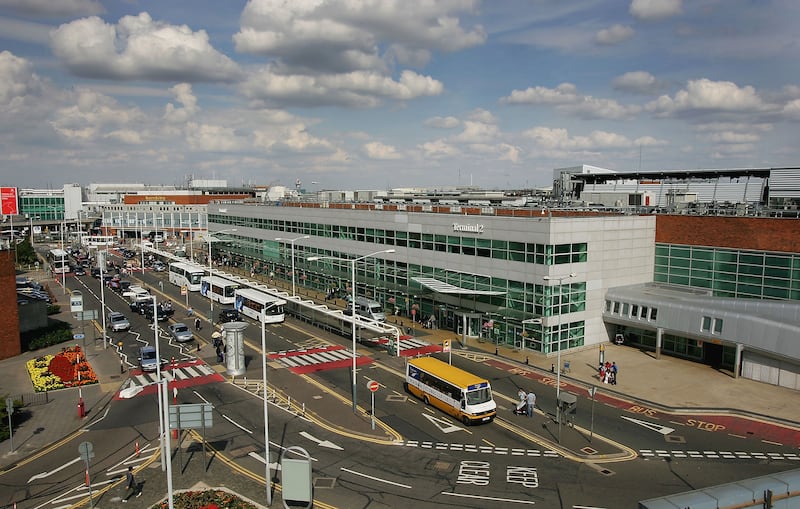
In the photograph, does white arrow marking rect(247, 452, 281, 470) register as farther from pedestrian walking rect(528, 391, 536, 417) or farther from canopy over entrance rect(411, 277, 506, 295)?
canopy over entrance rect(411, 277, 506, 295)

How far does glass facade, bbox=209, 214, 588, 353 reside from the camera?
153 feet

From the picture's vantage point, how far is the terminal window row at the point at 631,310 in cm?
4622

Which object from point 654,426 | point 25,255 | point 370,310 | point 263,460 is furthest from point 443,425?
point 25,255

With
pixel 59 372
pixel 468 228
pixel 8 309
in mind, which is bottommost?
pixel 59 372

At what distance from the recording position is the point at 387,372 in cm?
4206

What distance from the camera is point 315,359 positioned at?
149ft

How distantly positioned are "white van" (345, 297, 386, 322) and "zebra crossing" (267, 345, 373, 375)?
7.50m

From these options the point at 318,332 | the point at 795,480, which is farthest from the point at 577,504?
the point at 318,332

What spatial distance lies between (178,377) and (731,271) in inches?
1795

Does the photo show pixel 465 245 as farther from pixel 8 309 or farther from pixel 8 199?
pixel 8 199

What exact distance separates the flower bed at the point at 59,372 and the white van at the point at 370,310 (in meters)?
24.8

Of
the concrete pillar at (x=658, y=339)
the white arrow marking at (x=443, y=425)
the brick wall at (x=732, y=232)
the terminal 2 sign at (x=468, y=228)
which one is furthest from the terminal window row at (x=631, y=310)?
the white arrow marking at (x=443, y=425)

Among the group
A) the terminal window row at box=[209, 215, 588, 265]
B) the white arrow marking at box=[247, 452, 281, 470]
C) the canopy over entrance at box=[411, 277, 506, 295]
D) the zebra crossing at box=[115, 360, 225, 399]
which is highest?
the terminal window row at box=[209, 215, 588, 265]

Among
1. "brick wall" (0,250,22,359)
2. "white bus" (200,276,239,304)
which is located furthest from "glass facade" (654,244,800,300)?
"brick wall" (0,250,22,359)
